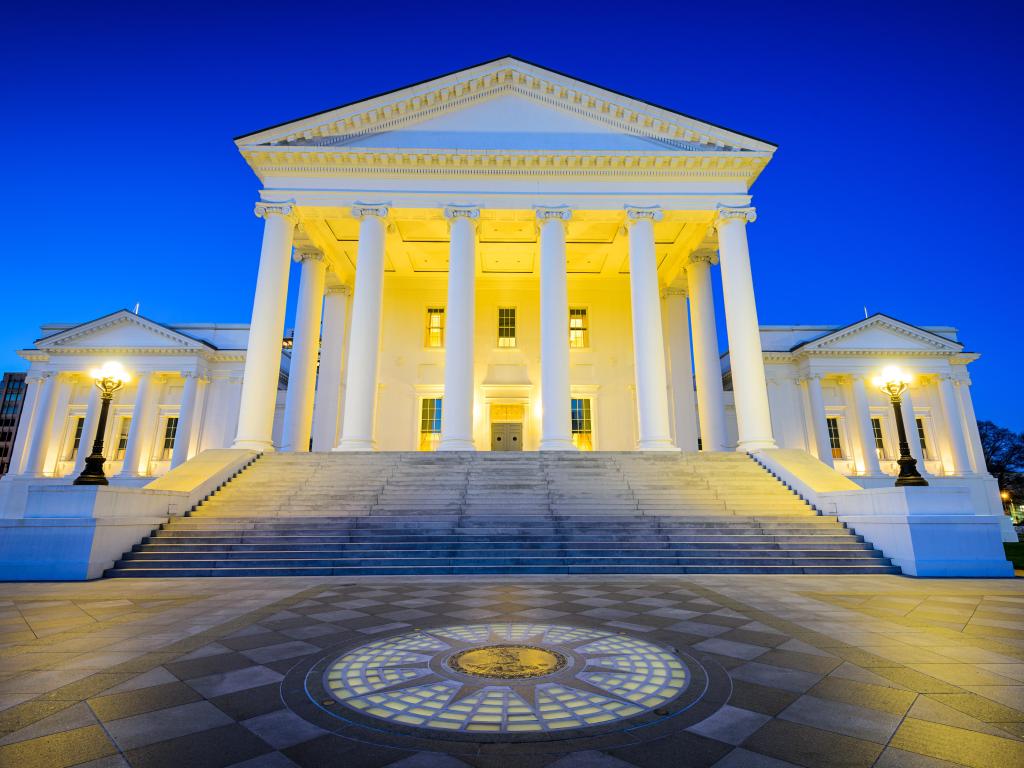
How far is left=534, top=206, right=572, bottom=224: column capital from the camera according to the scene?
72.1ft

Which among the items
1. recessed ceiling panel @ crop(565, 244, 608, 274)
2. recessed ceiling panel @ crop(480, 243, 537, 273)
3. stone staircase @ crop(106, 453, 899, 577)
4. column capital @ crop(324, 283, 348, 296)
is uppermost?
recessed ceiling panel @ crop(565, 244, 608, 274)

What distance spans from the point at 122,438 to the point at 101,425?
114 feet

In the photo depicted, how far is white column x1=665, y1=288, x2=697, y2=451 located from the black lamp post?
23311 millimetres

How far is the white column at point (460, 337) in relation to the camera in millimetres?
20062

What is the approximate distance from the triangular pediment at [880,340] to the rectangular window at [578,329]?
17.9 meters

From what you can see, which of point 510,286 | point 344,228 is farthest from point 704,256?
point 344,228

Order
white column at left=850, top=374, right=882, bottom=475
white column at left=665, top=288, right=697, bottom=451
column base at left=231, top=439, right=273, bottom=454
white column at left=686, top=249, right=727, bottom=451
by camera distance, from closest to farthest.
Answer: column base at left=231, top=439, right=273, bottom=454 → white column at left=686, top=249, right=727, bottom=451 → white column at left=665, top=288, right=697, bottom=451 → white column at left=850, top=374, right=882, bottom=475

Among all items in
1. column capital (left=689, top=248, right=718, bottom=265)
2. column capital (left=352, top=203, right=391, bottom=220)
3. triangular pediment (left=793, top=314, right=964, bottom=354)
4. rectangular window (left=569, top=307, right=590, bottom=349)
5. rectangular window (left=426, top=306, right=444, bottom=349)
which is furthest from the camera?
triangular pediment (left=793, top=314, right=964, bottom=354)

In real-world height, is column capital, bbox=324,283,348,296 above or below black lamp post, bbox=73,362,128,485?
above

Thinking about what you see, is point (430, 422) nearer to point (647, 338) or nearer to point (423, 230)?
point (423, 230)

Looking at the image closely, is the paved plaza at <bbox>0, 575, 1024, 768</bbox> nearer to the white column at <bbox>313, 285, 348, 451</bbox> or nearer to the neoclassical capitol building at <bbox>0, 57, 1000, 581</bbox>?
the neoclassical capitol building at <bbox>0, 57, 1000, 581</bbox>

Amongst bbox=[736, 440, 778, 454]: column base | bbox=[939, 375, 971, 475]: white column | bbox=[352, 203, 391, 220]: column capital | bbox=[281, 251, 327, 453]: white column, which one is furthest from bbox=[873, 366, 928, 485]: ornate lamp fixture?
bbox=[939, 375, 971, 475]: white column

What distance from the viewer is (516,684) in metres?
4.14

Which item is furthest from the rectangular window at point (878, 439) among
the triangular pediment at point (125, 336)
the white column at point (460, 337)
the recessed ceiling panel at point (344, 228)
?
the triangular pediment at point (125, 336)
